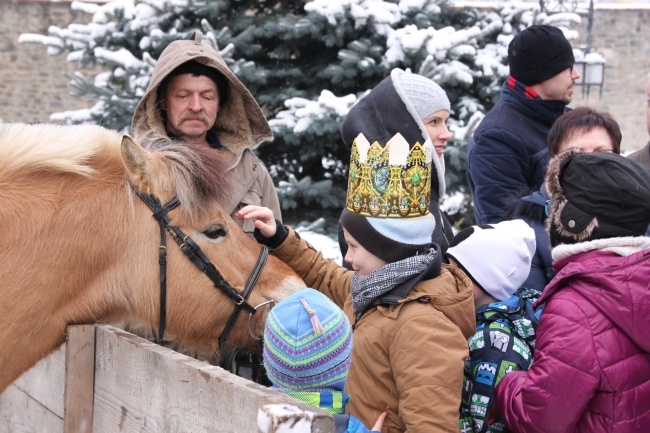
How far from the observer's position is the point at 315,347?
1.75 m

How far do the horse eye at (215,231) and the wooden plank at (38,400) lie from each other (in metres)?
0.60

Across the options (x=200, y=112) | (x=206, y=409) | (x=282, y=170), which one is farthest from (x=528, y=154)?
(x=282, y=170)

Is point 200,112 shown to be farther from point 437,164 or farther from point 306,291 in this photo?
point 306,291

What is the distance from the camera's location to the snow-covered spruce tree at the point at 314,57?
5641mm

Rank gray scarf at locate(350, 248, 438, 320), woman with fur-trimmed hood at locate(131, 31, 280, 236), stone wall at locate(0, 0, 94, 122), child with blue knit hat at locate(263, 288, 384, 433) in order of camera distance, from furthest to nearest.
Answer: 1. stone wall at locate(0, 0, 94, 122)
2. woman with fur-trimmed hood at locate(131, 31, 280, 236)
3. gray scarf at locate(350, 248, 438, 320)
4. child with blue knit hat at locate(263, 288, 384, 433)

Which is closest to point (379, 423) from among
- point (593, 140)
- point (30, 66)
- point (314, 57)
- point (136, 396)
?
point (136, 396)

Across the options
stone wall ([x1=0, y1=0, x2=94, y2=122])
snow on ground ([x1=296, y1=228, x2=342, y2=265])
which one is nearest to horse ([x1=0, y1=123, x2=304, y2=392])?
snow on ground ([x1=296, y1=228, x2=342, y2=265])

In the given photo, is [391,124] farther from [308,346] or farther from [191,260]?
[308,346]

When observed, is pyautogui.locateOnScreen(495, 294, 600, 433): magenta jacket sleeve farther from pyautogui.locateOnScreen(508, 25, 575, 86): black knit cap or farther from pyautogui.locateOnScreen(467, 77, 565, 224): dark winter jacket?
pyautogui.locateOnScreen(508, 25, 575, 86): black knit cap

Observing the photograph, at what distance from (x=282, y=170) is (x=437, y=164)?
3.54 m

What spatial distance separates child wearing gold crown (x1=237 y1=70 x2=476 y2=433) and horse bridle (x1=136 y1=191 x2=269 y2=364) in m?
0.46

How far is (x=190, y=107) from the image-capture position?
3354 mm

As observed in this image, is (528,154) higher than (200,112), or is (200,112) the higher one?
(200,112)

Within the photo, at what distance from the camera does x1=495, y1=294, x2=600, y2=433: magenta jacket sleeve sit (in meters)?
2.01
